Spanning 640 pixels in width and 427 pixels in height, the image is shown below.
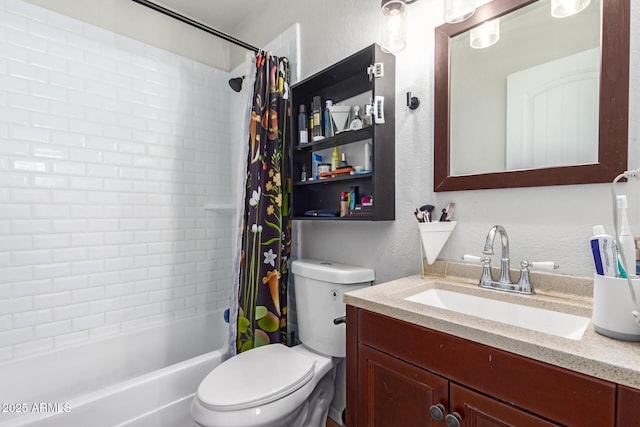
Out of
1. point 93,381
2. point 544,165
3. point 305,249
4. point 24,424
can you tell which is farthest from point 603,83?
point 93,381

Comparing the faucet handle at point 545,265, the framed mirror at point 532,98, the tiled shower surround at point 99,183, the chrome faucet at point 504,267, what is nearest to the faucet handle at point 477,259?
the chrome faucet at point 504,267

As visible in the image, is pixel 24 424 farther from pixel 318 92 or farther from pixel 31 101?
pixel 318 92

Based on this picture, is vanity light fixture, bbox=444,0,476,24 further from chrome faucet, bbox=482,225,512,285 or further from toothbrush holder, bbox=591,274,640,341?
toothbrush holder, bbox=591,274,640,341

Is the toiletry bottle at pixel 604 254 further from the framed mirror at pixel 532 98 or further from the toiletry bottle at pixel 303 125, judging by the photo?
the toiletry bottle at pixel 303 125

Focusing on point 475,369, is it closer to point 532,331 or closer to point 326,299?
point 532,331

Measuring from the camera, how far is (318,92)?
64.6 inches

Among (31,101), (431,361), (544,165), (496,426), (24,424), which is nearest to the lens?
(496,426)

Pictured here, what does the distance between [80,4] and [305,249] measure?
1.91 meters

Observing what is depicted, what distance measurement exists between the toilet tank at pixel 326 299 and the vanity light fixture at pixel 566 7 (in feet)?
3.60

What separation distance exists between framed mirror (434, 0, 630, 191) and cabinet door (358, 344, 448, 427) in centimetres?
65

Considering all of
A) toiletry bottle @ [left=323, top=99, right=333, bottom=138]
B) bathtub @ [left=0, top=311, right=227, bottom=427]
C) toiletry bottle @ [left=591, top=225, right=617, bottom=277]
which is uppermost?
toiletry bottle @ [left=323, top=99, right=333, bottom=138]

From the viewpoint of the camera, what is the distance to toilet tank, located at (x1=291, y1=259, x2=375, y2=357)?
51.9 inches

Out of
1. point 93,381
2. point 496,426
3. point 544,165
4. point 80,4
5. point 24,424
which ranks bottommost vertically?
point 93,381

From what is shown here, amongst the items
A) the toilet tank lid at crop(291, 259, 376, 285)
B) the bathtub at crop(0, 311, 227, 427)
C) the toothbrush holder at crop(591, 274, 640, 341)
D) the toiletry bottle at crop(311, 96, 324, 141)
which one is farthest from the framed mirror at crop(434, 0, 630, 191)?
the bathtub at crop(0, 311, 227, 427)
